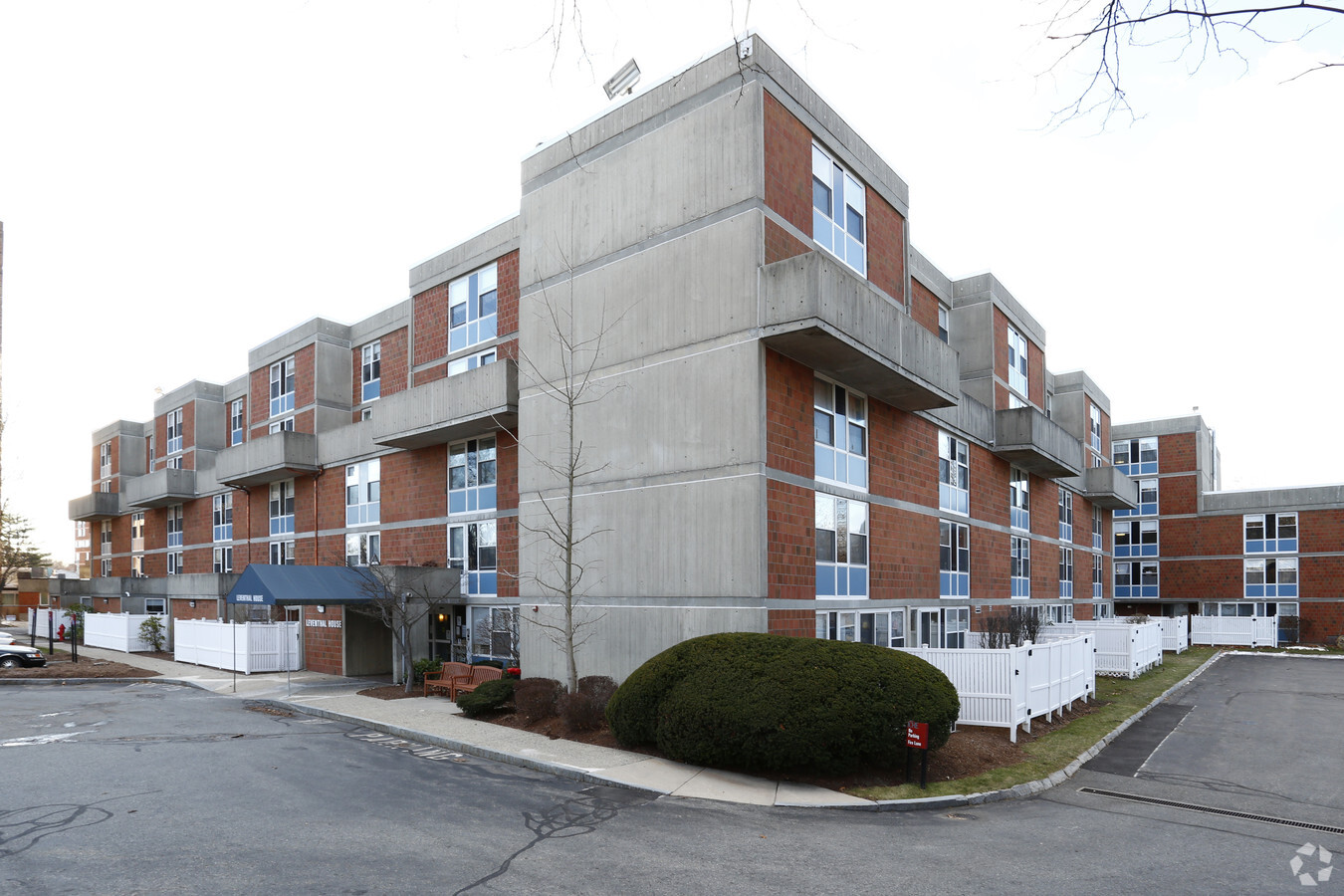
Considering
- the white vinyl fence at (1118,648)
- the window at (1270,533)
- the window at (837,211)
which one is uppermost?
the window at (837,211)

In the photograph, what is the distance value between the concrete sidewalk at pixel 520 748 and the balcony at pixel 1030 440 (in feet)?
59.8

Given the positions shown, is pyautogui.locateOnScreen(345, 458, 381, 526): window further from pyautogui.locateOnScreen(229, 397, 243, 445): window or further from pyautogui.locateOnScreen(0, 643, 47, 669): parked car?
pyautogui.locateOnScreen(229, 397, 243, 445): window

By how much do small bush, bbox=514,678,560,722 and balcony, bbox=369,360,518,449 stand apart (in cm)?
643

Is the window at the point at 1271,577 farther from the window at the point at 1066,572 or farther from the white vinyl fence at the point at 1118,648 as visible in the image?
the white vinyl fence at the point at 1118,648

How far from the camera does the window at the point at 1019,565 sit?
2969cm

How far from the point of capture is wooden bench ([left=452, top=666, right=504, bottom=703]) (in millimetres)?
19672

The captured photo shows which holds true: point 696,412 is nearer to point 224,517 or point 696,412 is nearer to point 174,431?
point 224,517

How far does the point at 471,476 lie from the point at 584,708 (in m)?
10.1

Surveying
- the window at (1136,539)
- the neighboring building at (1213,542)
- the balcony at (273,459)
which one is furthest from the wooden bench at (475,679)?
the window at (1136,539)

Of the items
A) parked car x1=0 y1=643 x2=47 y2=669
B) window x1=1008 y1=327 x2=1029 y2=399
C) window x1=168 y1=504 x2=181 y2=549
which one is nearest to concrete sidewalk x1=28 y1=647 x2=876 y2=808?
parked car x1=0 y1=643 x2=47 y2=669

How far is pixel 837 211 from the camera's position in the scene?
19.3 m

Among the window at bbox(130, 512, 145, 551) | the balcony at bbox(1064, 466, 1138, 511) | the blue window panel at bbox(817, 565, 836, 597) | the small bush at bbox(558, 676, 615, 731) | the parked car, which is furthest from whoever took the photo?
the window at bbox(130, 512, 145, 551)

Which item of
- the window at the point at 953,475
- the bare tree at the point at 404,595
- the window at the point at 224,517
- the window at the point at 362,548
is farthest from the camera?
the window at the point at 224,517

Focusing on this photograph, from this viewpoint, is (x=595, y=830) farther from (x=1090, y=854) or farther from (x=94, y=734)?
(x=94, y=734)
